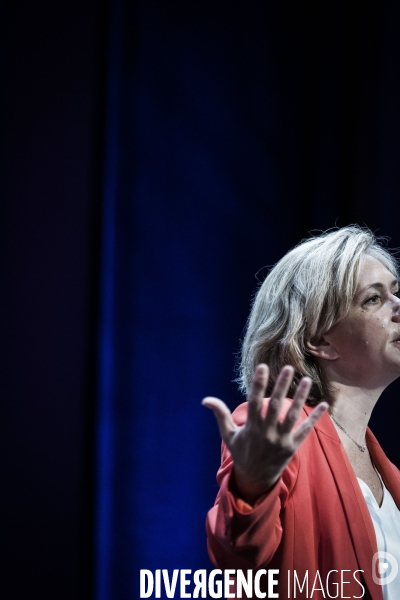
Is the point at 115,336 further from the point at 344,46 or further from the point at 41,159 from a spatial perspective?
the point at 344,46

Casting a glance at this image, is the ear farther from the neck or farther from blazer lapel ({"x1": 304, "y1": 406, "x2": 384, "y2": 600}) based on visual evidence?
blazer lapel ({"x1": 304, "y1": 406, "x2": 384, "y2": 600})

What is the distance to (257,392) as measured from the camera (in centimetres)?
88

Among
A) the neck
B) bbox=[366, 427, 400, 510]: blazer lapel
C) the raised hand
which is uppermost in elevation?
the raised hand

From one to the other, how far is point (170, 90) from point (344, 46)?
832 millimetres

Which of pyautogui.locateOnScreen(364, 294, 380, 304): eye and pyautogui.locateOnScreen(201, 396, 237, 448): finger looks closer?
pyautogui.locateOnScreen(201, 396, 237, 448): finger

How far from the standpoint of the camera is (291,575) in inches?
46.1

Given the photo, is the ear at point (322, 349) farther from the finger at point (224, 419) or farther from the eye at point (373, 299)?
the finger at point (224, 419)

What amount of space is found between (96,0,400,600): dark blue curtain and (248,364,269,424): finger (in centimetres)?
95

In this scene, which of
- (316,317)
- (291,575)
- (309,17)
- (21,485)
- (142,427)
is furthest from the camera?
(309,17)

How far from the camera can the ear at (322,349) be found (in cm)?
148

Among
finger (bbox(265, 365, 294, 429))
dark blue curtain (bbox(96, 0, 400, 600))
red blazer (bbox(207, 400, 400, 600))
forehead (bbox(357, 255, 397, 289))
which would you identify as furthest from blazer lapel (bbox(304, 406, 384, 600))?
dark blue curtain (bbox(96, 0, 400, 600))

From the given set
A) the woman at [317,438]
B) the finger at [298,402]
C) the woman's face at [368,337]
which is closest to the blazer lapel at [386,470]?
the woman at [317,438]

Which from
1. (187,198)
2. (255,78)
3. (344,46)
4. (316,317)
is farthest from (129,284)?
(344,46)

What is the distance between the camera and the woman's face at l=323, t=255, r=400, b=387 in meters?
1.43
